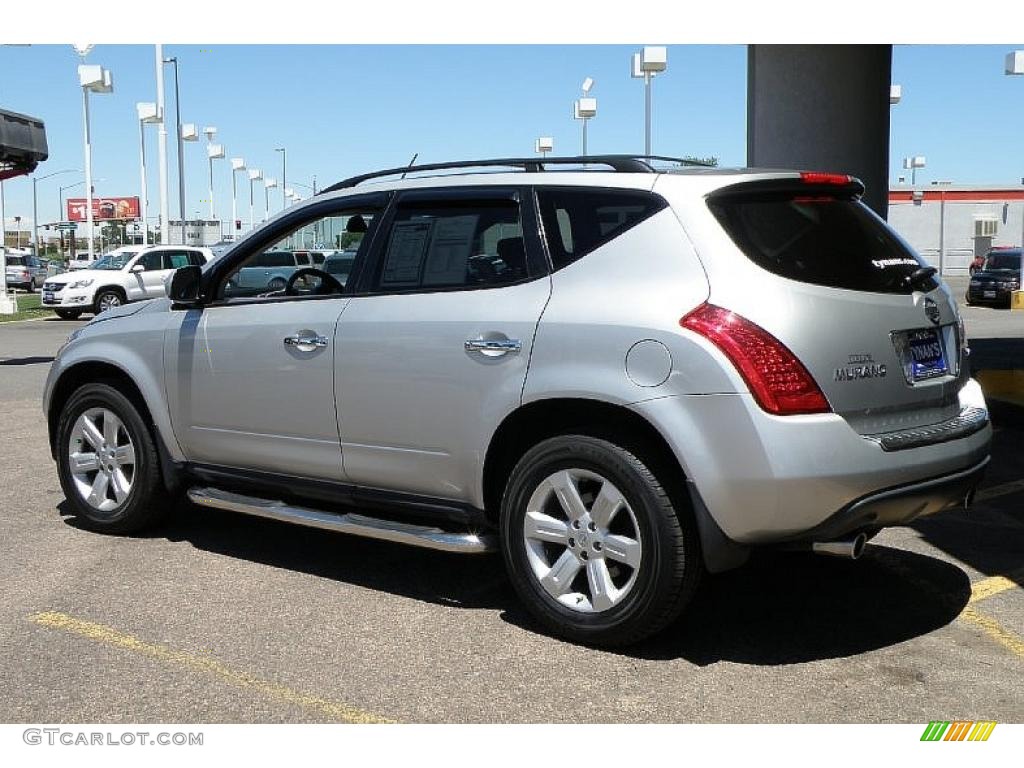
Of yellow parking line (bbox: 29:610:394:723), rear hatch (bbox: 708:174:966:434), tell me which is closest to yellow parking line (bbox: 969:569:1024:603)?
rear hatch (bbox: 708:174:966:434)

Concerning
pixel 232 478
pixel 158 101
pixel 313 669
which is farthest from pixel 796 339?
pixel 158 101

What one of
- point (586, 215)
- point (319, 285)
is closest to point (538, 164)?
point (586, 215)

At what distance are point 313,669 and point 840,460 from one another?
2.01 metres

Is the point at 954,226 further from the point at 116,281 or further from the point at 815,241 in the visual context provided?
the point at 815,241

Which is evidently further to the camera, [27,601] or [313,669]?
[27,601]

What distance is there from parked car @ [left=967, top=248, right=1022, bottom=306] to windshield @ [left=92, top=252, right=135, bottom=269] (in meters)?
21.2

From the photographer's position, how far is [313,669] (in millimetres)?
4332

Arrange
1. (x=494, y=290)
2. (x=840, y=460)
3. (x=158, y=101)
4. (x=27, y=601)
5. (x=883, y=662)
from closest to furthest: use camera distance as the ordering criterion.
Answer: (x=840, y=460)
(x=883, y=662)
(x=494, y=290)
(x=27, y=601)
(x=158, y=101)

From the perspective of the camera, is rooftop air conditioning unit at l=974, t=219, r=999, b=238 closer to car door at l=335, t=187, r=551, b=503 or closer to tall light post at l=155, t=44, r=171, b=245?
tall light post at l=155, t=44, r=171, b=245

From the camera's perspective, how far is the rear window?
4359 millimetres

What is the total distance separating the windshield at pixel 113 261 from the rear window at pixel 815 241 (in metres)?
26.2
